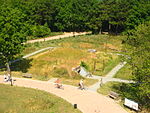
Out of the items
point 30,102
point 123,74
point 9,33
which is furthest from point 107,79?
point 9,33

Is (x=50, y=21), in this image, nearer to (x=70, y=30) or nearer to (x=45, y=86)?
(x=70, y=30)

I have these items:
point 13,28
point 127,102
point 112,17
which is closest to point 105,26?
point 112,17

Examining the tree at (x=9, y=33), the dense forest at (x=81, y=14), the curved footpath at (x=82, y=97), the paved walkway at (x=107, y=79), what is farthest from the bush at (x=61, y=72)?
the dense forest at (x=81, y=14)

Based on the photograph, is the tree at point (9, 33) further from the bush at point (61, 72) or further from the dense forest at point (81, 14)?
the bush at point (61, 72)

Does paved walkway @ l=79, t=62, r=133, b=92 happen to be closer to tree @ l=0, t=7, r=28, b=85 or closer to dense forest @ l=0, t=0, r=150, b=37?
tree @ l=0, t=7, r=28, b=85

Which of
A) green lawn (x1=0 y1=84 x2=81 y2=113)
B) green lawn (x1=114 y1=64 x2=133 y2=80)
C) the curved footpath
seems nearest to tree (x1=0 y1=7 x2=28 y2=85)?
the curved footpath

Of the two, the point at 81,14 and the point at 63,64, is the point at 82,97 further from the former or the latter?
the point at 81,14
